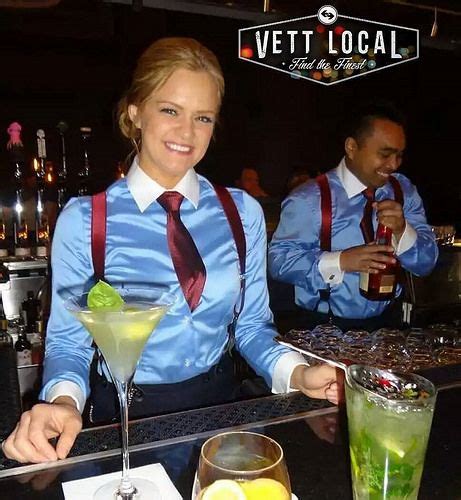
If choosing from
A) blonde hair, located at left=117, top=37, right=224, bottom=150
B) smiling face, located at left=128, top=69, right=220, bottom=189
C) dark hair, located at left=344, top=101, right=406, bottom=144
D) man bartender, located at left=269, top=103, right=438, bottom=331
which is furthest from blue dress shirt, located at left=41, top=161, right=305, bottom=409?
dark hair, located at left=344, top=101, right=406, bottom=144

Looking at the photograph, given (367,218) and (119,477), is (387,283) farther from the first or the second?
(119,477)

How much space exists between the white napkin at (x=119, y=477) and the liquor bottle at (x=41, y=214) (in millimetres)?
2598

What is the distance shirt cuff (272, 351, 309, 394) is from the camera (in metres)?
1.47

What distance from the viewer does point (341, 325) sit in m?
2.72

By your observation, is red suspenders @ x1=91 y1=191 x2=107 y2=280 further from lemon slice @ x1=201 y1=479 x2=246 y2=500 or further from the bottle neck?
the bottle neck

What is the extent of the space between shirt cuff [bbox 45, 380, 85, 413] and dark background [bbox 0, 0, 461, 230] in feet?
13.8

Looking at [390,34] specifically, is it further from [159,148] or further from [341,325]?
[159,148]

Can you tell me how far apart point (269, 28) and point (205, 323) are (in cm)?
387

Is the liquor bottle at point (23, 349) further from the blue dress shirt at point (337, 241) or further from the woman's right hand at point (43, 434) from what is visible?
the woman's right hand at point (43, 434)

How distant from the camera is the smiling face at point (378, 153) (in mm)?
2801

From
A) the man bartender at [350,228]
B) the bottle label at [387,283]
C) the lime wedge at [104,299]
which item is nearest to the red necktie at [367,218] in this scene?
the man bartender at [350,228]

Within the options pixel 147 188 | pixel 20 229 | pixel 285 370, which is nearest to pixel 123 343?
pixel 285 370

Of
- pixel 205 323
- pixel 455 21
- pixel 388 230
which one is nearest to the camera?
pixel 205 323

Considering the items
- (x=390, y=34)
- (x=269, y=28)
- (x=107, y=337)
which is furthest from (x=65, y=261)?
(x=390, y=34)
